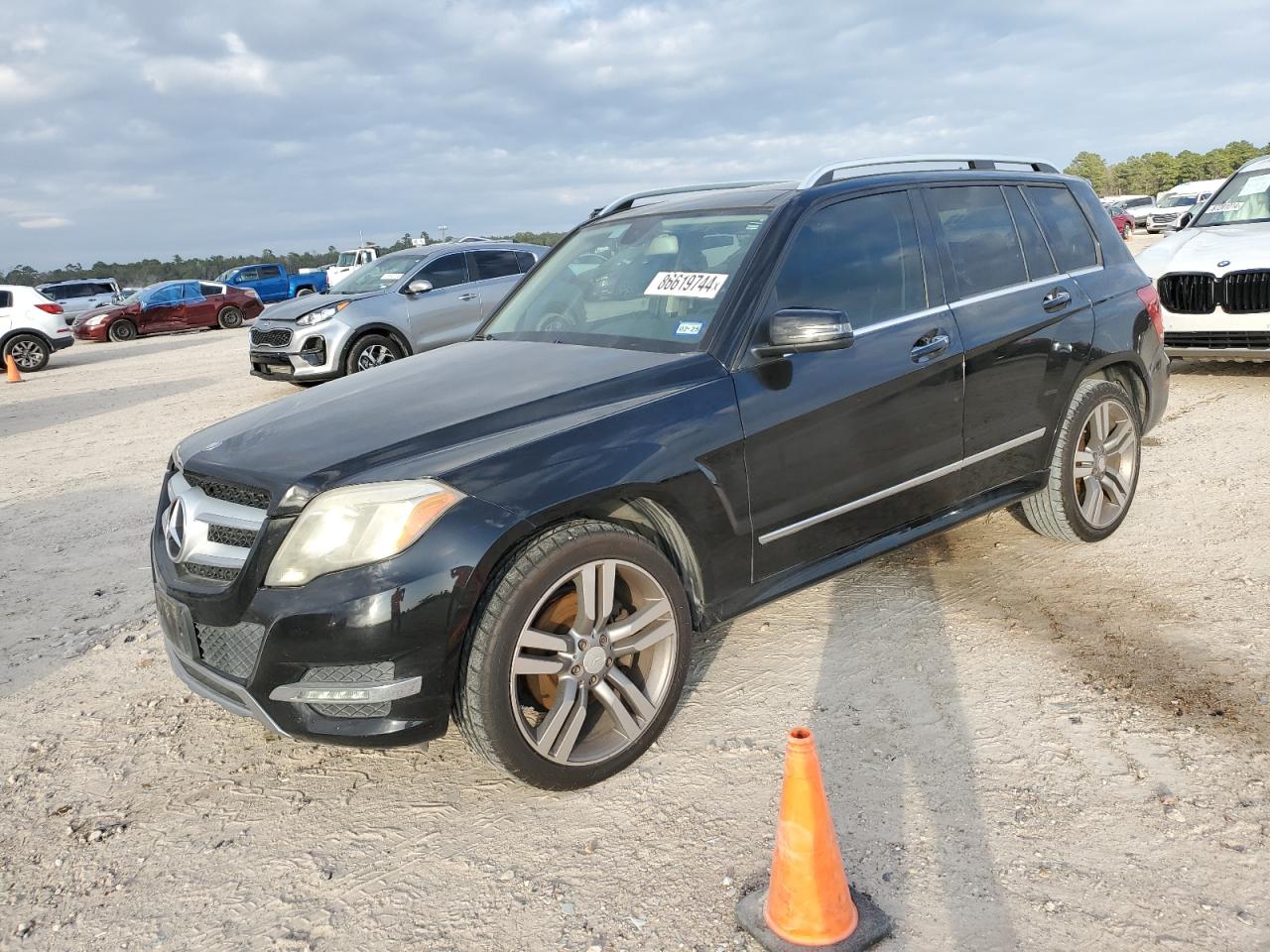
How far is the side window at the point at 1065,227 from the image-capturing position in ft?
15.6

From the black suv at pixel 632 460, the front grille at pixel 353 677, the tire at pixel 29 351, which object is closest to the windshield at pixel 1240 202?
the black suv at pixel 632 460

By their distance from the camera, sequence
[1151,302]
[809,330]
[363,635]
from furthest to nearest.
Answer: [1151,302], [809,330], [363,635]

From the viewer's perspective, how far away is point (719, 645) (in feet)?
13.4

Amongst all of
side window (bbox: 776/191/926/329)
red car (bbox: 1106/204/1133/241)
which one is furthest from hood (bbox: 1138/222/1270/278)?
red car (bbox: 1106/204/1133/241)

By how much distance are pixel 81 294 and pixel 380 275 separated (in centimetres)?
2286

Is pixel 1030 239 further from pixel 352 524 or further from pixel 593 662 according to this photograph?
pixel 352 524

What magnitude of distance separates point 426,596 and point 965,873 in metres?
1.59

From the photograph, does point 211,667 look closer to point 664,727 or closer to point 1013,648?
point 664,727

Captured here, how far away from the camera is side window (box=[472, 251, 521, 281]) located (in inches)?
479

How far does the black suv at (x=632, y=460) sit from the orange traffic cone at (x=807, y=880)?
2.90 feet

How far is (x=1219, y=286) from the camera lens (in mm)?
8203

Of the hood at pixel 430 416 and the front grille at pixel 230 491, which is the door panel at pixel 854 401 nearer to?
the hood at pixel 430 416

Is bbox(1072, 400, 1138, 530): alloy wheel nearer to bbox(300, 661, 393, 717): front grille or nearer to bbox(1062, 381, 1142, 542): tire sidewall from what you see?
bbox(1062, 381, 1142, 542): tire sidewall

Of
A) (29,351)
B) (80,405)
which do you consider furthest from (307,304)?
(29,351)
